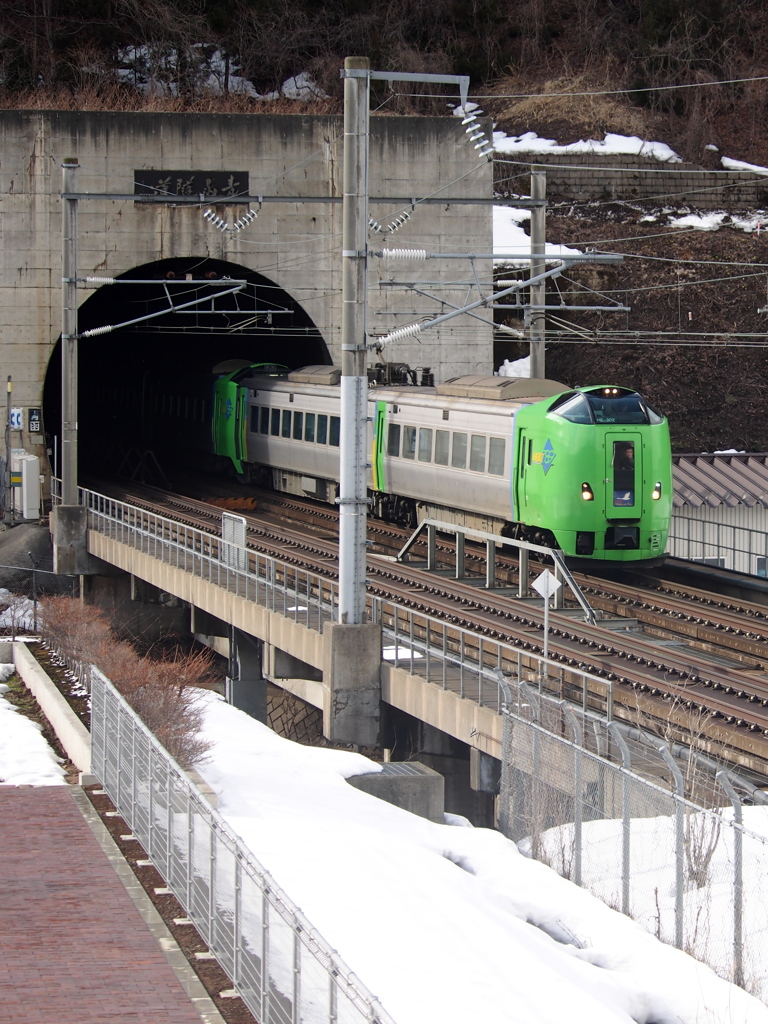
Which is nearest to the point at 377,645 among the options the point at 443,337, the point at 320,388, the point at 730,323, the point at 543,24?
the point at 320,388

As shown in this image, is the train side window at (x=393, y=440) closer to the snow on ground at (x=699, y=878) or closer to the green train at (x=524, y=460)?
the green train at (x=524, y=460)

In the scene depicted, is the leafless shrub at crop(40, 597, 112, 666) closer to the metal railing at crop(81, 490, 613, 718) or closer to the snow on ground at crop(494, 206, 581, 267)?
the metal railing at crop(81, 490, 613, 718)

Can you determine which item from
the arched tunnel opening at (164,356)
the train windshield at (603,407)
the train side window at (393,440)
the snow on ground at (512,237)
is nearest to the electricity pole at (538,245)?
the train side window at (393,440)

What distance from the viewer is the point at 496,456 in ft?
90.1

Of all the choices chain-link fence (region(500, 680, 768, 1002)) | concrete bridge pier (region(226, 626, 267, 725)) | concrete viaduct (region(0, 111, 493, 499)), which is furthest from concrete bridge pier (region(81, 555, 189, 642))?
chain-link fence (region(500, 680, 768, 1002))

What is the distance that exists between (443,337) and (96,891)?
101ft

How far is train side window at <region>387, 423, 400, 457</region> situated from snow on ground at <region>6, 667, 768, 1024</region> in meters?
14.6

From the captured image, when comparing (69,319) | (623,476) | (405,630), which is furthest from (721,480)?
(405,630)

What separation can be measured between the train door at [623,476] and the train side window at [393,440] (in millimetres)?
7907

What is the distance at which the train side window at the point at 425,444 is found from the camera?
100 ft

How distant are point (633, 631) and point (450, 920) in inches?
385

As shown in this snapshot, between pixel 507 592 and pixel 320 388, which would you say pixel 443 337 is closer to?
pixel 320 388

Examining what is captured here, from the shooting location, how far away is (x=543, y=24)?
7438 centimetres

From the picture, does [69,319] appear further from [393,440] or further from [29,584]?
[393,440]
